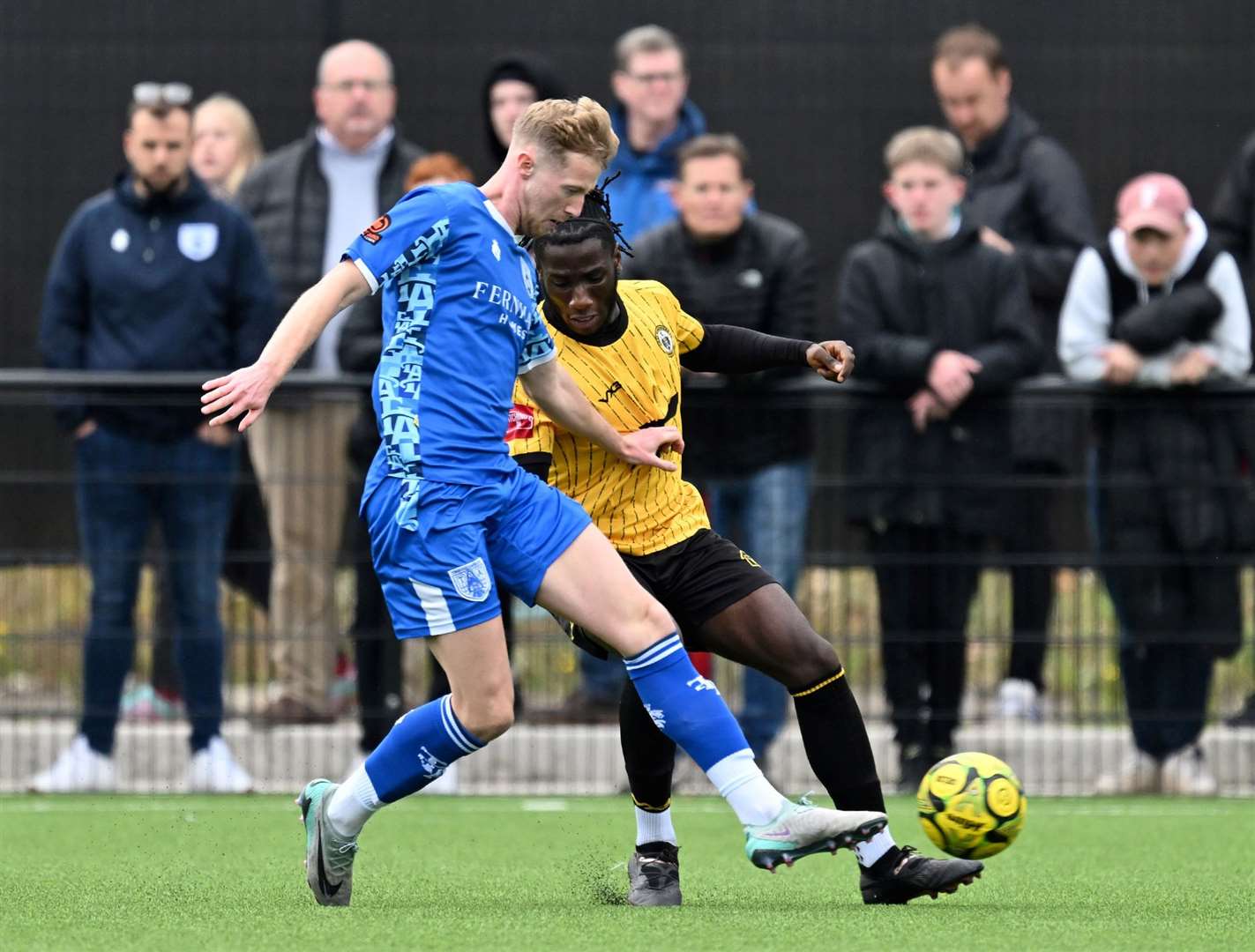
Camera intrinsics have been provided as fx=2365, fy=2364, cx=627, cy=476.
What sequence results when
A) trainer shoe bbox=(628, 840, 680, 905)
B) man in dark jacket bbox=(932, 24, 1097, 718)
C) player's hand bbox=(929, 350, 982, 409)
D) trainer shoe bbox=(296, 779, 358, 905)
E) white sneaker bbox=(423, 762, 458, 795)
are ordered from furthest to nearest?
1. man in dark jacket bbox=(932, 24, 1097, 718)
2. white sneaker bbox=(423, 762, 458, 795)
3. player's hand bbox=(929, 350, 982, 409)
4. trainer shoe bbox=(628, 840, 680, 905)
5. trainer shoe bbox=(296, 779, 358, 905)

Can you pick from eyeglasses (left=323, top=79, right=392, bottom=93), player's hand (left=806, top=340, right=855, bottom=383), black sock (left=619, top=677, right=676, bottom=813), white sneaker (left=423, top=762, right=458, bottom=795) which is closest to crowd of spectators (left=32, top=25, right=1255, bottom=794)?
white sneaker (left=423, top=762, right=458, bottom=795)

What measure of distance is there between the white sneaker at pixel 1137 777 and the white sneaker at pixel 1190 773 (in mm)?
73

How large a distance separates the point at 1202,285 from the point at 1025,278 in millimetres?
976

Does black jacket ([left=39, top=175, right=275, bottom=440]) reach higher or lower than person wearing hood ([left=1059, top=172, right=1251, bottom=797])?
higher

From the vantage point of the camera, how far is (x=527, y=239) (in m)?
6.38

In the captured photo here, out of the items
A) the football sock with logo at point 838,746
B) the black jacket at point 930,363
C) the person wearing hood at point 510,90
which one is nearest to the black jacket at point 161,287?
the person wearing hood at point 510,90

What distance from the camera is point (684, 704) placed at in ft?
19.7

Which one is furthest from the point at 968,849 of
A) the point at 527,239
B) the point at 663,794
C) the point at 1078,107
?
the point at 1078,107

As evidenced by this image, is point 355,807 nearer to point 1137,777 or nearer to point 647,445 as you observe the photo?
point 647,445

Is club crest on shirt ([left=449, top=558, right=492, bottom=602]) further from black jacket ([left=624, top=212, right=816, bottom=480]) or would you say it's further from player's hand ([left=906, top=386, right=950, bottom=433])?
player's hand ([left=906, top=386, right=950, bottom=433])

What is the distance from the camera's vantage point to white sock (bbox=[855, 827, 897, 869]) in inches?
244

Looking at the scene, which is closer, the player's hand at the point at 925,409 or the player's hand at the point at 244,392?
the player's hand at the point at 244,392

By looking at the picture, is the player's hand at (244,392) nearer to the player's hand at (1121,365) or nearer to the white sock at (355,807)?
the white sock at (355,807)

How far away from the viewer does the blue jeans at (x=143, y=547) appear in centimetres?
976
